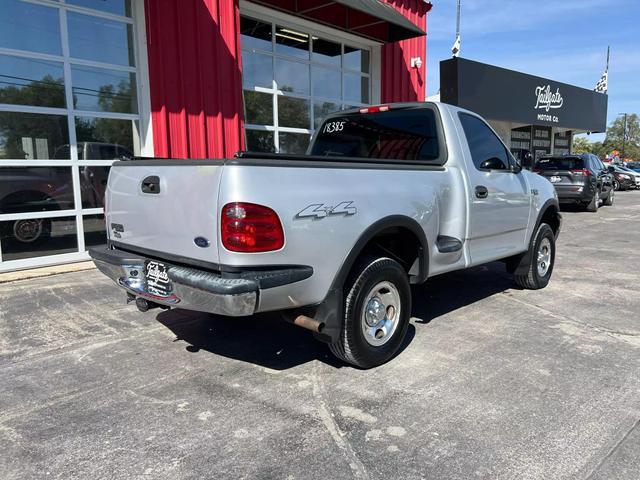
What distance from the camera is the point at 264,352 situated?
4.11 m

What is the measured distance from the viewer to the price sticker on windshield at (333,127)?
5.20 m

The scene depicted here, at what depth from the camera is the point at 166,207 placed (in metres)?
3.31

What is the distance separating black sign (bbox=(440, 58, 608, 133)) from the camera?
1653 cm

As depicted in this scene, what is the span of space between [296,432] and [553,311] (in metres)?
3.41

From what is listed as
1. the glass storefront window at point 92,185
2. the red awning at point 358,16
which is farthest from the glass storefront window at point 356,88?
the glass storefront window at point 92,185

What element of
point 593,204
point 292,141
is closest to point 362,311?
point 292,141

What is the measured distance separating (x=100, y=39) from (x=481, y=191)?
6088mm

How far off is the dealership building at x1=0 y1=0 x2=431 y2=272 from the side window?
492 centimetres

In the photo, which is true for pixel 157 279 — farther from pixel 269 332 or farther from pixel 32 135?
pixel 32 135

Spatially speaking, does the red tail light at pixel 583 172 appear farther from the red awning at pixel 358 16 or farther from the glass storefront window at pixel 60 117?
the glass storefront window at pixel 60 117

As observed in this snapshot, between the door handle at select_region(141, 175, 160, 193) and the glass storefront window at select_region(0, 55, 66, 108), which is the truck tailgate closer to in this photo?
the door handle at select_region(141, 175, 160, 193)

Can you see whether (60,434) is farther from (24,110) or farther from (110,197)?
(24,110)

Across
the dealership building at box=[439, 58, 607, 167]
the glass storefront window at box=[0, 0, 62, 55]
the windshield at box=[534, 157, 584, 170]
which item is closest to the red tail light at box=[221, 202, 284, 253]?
the glass storefront window at box=[0, 0, 62, 55]

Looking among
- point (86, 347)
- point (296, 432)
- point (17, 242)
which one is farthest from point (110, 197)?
point (17, 242)
